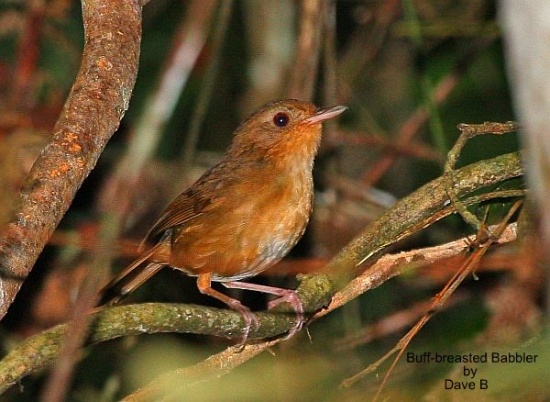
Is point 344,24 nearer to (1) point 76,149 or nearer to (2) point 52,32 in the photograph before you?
(2) point 52,32

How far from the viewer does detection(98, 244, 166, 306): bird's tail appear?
4.74 metres

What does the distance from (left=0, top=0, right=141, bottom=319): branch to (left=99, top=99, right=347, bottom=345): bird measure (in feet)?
4.25

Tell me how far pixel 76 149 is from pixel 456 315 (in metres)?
3.37

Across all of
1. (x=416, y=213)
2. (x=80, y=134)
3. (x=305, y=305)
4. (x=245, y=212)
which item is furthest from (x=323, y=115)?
(x=80, y=134)

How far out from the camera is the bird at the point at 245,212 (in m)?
4.54

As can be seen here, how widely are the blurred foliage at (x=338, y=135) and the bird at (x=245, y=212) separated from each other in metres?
0.47

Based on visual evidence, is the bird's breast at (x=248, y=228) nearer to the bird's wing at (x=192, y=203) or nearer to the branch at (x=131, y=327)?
the bird's wing at (x=192, y=203)

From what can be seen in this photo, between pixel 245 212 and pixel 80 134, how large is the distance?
1501 millimetres

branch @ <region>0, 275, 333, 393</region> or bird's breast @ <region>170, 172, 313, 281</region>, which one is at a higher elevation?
bird's breast @ <region>170, 172, 313, 281</region>

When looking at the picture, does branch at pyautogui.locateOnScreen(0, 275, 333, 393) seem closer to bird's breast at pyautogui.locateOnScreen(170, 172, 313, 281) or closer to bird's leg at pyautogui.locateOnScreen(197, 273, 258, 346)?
bird's leg at pyautogui.locateOnScreen(197, 273, 258, 346)

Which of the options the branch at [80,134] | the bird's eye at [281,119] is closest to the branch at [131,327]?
the branch at [80,134]

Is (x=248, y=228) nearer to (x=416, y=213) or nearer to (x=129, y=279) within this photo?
(x=129, y=279)

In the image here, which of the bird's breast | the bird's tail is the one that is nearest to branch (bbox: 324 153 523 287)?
the bird's breast

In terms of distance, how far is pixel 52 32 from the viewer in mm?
7246
